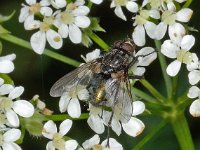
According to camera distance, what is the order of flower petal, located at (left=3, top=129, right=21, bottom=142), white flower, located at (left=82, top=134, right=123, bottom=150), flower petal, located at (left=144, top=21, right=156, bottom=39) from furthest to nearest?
flower petal, located at (left=144, top=21, right=156, bottom=39), white flower, located at (left=82, top=134, right=123, bottom=150), flower petal, located at (left=3, top=129, right=21, bottom=142)

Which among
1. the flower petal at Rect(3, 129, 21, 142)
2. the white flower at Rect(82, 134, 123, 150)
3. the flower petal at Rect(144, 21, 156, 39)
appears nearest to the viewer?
the flower petal at Rect(3, 129, 21, 142)

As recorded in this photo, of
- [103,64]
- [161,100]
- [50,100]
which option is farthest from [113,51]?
[50,100]

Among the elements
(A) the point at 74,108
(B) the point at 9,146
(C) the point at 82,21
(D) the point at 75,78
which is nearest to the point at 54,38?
(C) the point at 82,21

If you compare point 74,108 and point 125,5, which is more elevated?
point 125,5

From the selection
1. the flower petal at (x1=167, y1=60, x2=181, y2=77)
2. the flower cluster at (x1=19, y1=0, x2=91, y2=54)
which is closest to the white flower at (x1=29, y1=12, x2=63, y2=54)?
the flower cluster at (x1=19, y1=0, x2=91, y2=54)

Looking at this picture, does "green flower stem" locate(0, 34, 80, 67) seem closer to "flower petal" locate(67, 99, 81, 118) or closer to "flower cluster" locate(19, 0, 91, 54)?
"flower cluster" locate(19, 0, 91, 54)

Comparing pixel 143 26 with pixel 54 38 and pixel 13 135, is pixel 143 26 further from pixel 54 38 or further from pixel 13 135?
pixel 13 135

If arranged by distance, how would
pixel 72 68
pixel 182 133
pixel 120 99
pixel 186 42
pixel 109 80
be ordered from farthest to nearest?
pixel 72 68, pixel 182 133, pixel 186 42, pixel 109 80, pixel 120 99

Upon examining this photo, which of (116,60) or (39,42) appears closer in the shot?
(116,60)
